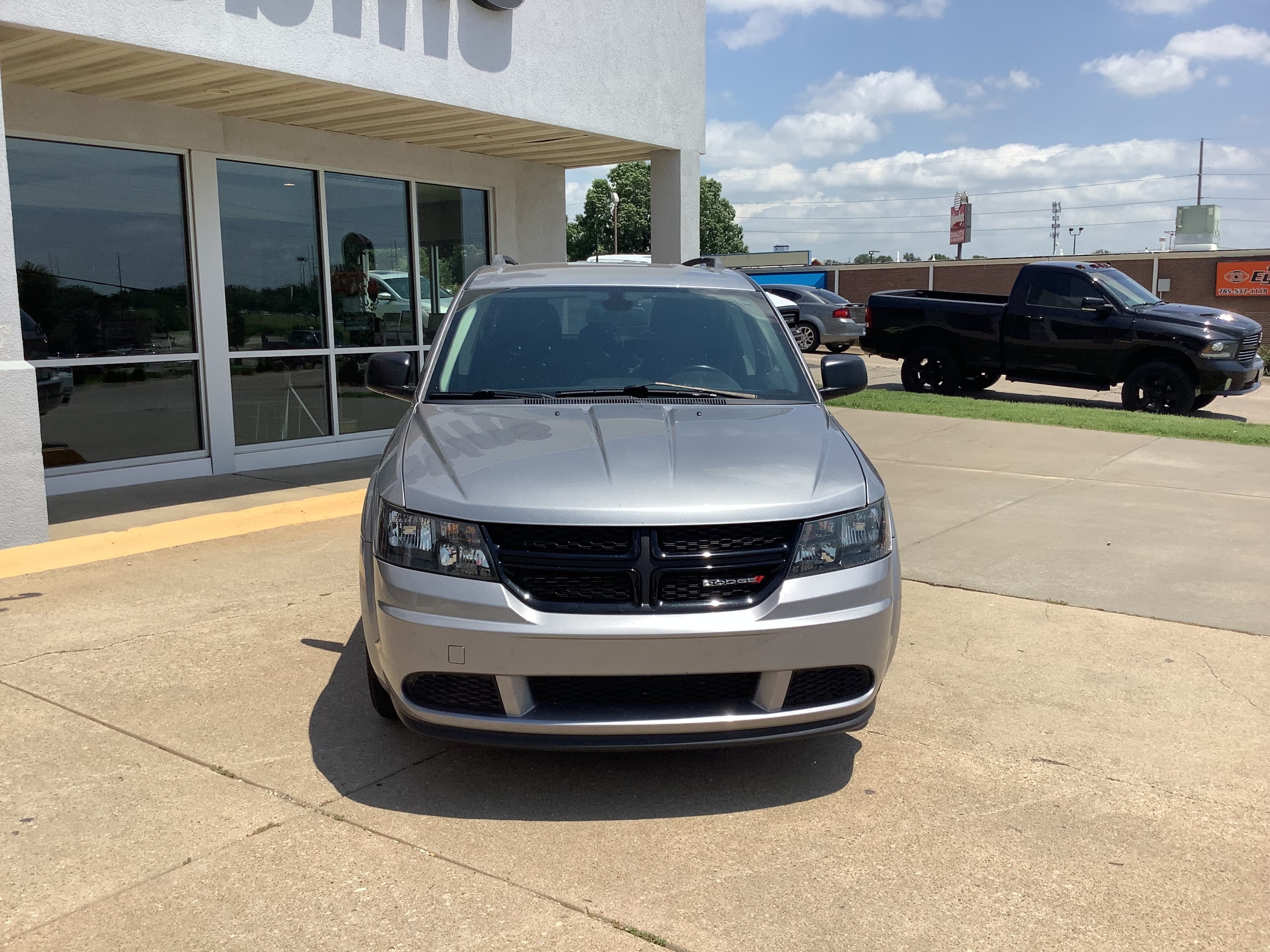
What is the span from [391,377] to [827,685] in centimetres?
248

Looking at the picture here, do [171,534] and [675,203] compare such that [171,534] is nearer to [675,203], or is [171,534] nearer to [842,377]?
[842,377]

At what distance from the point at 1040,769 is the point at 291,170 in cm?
884

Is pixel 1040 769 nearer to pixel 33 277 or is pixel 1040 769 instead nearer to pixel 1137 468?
pixel 1137 468

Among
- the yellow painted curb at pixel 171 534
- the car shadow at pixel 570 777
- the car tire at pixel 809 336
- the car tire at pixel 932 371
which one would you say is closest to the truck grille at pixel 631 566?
the car shadow at pixel 570 777

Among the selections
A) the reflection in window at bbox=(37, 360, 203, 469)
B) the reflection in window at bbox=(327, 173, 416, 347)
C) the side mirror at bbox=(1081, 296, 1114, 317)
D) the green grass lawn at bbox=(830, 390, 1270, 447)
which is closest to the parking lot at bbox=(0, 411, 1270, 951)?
the reflection in window at bbox=(37, 360, 203, 469)

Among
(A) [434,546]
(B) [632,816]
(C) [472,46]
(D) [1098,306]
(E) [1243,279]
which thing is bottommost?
(B) [632,816]

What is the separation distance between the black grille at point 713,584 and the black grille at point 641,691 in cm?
24

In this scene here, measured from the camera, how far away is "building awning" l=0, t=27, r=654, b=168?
7.21 m

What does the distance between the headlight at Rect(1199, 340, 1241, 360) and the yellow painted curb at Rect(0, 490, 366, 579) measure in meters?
11.4

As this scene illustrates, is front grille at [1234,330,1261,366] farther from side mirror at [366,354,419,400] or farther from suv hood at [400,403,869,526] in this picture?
side mirror at [366,354,419,400]

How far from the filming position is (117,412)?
915cm

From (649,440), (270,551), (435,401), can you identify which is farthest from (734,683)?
(270,551)

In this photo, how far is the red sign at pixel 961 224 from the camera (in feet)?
242

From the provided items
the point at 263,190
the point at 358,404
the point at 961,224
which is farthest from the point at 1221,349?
the point at 961,224
